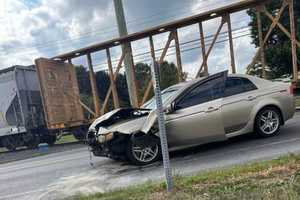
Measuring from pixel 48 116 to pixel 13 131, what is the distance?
3029 mm

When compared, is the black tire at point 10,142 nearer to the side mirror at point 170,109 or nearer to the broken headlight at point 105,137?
the broken headlight at point 105,137

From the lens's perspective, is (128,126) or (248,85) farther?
(248,85)

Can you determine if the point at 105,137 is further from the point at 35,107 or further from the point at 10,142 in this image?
the point at 10,142

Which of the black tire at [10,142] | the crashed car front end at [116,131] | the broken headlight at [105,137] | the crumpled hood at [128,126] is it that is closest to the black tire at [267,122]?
the crashed car front end at [116,131]

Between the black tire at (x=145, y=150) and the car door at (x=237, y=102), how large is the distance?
1.55 meters

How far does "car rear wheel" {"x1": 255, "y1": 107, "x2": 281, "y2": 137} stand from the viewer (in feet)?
24.4

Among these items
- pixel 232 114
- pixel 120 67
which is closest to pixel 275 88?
pixel 232 114

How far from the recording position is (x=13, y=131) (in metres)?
16.9

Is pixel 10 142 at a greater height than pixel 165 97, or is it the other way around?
pixel 165 97

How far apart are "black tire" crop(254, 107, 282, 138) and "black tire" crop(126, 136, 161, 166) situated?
235 centimetres

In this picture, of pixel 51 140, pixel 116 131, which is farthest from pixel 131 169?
pixel 51 140

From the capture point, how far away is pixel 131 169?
6.88 m

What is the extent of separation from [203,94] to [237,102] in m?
0.76

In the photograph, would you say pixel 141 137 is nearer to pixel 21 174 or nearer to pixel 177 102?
pixel 177 102
